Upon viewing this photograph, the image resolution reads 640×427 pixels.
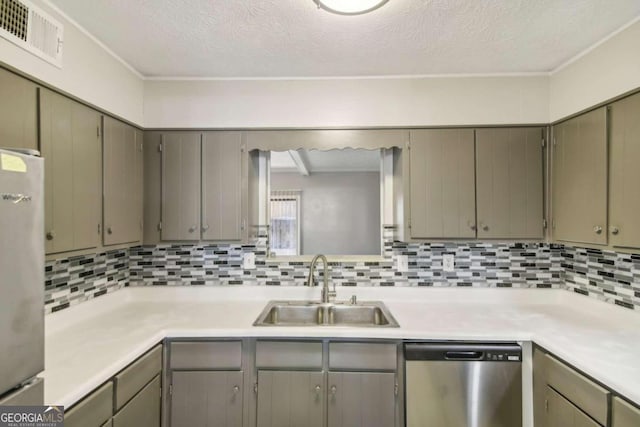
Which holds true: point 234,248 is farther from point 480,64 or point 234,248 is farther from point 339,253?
point 480,64

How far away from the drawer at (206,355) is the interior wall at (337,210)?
3.00 ft

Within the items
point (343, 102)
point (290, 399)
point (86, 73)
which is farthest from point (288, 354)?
point (86, 73)

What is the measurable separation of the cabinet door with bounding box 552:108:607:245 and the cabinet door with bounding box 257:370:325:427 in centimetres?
167

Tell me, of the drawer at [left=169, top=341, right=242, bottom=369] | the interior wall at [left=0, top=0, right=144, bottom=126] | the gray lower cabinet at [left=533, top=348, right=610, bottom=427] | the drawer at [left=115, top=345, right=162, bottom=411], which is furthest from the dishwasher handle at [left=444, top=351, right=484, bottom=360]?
the interior wall at [left=0, top=0, right=144, bottom=126]

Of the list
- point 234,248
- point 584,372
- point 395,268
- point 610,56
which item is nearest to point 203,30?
point 234,248

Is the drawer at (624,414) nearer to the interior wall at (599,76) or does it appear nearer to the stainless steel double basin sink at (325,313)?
the stainless steel double basin sink at (325,313)

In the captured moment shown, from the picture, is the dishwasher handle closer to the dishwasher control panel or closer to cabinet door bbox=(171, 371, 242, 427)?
the dishwasher control panel

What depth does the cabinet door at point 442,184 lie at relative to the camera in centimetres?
206

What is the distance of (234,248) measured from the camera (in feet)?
7.63

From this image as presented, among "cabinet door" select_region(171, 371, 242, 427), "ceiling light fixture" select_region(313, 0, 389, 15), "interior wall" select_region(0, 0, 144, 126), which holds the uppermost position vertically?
"ceiling light fixture" select_region(313, 0, 389, 15)

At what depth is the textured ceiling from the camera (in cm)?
146

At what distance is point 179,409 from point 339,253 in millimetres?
1357

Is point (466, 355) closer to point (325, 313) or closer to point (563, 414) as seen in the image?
point (563, 414)

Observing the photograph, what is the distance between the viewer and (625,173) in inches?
60.6
